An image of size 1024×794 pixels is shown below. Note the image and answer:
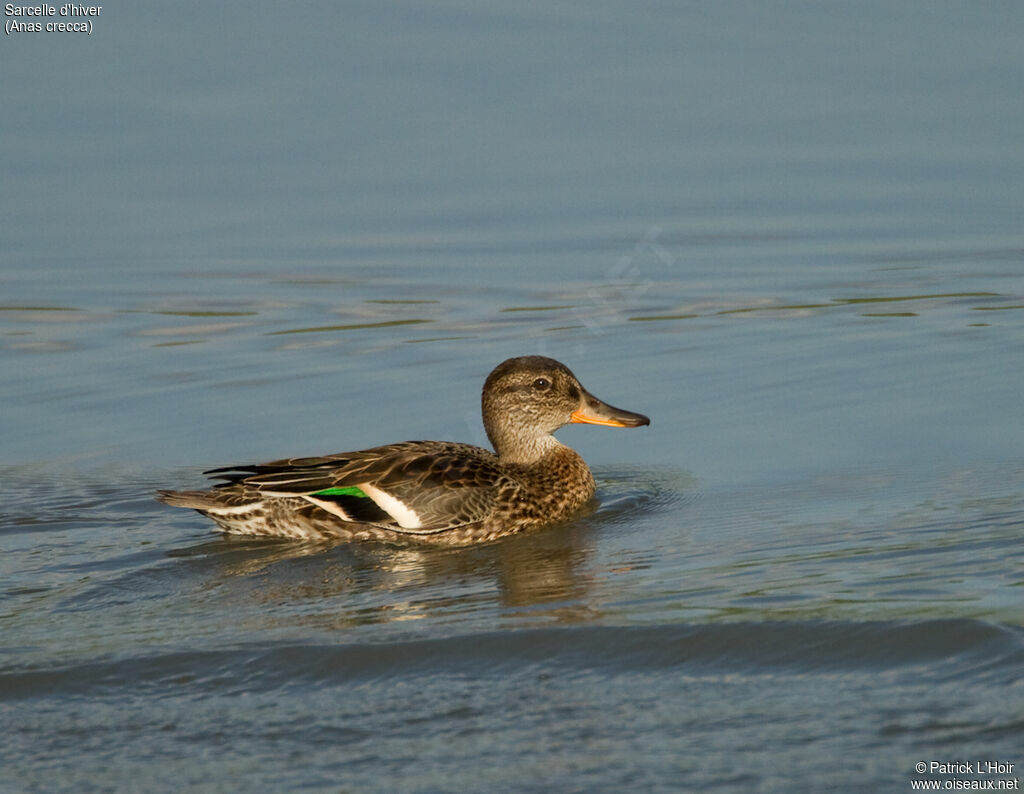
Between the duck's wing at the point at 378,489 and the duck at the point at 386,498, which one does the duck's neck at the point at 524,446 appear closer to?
the duck at the point at 386,498

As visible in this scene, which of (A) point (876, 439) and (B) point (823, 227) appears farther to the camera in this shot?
(B) point (823, 227)

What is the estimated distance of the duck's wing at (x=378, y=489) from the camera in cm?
874

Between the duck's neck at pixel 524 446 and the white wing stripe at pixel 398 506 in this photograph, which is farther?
the duck's neck at pixel 524 446

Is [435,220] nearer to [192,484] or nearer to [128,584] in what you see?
[192,484]

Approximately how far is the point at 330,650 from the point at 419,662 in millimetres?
355

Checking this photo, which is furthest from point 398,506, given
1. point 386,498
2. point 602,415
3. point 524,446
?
point 602,415

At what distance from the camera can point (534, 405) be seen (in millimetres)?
9648

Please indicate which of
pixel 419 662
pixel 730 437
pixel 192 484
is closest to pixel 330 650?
pixel 419 662

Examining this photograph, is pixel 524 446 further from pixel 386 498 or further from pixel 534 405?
pixel 386 498

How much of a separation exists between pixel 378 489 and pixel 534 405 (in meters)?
1.29

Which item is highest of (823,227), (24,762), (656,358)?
(823,227)

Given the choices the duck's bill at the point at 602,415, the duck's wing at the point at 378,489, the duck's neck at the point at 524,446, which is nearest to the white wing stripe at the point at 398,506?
the duck's wing at the point at 378,489

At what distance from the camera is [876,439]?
A: 929 centimetres

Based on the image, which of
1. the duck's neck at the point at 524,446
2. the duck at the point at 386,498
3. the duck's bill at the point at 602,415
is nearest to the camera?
the duck at the point at 386,498
